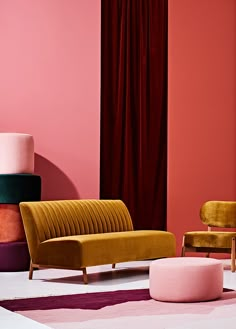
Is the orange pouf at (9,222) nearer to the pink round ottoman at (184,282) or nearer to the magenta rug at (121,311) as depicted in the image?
the magenta rug at (121,311)

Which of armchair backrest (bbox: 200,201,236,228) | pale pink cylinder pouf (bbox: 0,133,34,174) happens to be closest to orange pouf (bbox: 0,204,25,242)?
pale pink cylinder pouf (bbox: 0,133,34,174)

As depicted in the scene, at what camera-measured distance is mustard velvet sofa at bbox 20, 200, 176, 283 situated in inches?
262

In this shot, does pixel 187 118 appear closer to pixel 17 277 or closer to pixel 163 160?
pixel 163 160

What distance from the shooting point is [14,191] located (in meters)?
7.53

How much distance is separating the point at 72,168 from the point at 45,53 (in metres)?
1.38

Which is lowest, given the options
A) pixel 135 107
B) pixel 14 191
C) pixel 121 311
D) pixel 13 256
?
pixel 13 256

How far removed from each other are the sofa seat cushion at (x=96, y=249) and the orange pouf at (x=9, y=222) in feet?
2.67

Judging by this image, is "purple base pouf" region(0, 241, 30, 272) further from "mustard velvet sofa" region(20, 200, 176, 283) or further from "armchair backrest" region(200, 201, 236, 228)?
"armchair backrest" region(200, 201, 236, 228)

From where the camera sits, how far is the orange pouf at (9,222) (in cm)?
757

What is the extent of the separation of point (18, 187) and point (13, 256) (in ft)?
2.36

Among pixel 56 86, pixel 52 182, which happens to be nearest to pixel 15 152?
pixel 52 182

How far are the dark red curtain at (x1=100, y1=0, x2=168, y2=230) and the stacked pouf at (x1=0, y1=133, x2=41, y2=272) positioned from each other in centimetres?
151

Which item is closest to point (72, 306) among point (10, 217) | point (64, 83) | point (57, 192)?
point (10, 217)

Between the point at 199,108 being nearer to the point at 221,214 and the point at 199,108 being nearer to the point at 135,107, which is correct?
the point at 135,107
